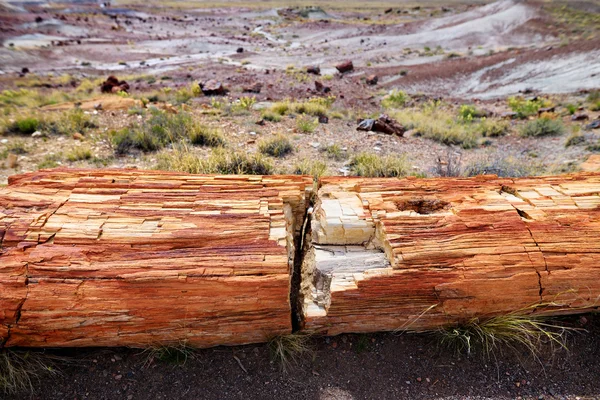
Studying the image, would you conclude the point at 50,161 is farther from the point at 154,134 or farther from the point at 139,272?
the point at 139,272

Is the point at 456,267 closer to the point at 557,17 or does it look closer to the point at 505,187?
the point at 505,187

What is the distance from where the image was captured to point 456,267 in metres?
2.89

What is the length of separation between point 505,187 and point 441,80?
17766 millimetres

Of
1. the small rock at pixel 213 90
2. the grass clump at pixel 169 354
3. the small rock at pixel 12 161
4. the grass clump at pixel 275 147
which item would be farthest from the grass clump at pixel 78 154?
the small rock at pixel 213 90

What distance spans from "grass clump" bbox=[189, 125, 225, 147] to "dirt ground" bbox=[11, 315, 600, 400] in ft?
17.8

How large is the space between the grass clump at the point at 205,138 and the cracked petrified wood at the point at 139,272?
4.52m

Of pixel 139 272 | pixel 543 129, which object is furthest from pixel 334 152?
pixel 543 129

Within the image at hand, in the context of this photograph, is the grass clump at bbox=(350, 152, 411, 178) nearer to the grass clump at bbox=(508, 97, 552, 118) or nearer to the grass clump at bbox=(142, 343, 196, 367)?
the grass clump at bbox=(142, 343, 196, 367)

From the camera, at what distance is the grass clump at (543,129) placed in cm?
967

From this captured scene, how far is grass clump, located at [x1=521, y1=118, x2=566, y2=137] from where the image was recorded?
9.67 meters

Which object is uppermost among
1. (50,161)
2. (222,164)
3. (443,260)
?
(443,260)

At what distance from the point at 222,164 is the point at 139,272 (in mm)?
3711

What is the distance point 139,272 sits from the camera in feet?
8.86

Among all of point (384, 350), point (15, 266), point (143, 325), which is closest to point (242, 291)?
point (143, 325)
